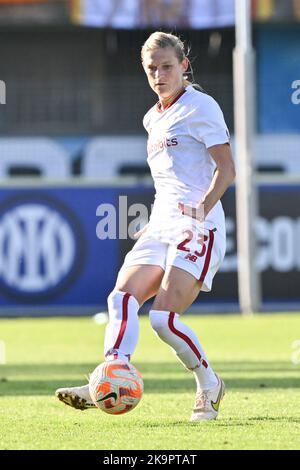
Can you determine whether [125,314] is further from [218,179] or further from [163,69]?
[163,69]

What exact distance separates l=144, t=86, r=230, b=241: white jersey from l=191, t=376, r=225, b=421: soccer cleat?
851mm

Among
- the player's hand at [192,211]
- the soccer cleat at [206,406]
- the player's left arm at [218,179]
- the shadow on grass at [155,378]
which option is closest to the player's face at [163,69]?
the player's left arm at [218,179]

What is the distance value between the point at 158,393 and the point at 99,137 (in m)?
12.9

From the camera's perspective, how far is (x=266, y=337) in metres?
14.1

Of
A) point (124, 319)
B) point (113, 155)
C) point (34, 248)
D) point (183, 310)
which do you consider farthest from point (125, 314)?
point (113, 155)

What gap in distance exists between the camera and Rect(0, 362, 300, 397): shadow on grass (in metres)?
8.95

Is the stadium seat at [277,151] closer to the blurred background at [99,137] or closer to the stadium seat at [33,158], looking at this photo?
the blurred background at [99,137]

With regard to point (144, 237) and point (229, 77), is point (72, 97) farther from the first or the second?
point (144, 237)

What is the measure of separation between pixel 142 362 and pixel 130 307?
4.71 metres

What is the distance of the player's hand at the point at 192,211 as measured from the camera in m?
6.72

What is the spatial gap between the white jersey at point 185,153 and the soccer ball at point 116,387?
2.71 feet

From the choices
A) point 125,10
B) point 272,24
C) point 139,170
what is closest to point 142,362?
point 139,170

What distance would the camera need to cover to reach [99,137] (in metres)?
21.2

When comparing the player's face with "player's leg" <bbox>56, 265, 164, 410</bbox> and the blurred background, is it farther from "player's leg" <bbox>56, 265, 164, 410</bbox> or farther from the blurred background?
the blurred background
